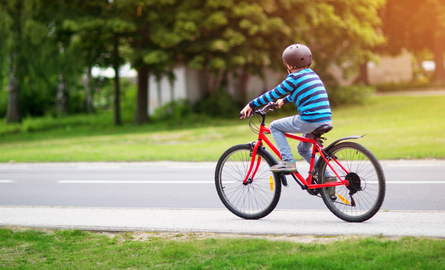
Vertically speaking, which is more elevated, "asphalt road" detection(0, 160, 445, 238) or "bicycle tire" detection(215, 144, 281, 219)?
"bicycle tire" detection(215, 144, 281, 219)

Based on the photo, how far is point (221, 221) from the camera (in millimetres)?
5348

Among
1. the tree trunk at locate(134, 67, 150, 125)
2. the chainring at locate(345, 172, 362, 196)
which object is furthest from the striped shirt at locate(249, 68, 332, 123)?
the tree trunk at locate(134, 67, 150, 125)

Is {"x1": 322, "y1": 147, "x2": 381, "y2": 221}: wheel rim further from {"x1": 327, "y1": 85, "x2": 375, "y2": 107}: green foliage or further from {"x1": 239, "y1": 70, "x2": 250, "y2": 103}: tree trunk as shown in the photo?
{"x1": 327, "y1": 85, "x2": 375, "y2": 107}: green foliage

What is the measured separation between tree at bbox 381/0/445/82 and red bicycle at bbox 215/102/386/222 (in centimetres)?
3374

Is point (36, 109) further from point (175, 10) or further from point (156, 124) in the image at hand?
point (175, 10)

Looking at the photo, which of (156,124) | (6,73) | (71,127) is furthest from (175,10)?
(71,127)

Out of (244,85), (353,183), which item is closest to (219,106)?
(244,85)

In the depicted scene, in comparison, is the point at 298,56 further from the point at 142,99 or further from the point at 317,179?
the point at 142,99

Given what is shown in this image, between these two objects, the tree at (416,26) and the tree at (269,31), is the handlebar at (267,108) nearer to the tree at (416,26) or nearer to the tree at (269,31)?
the tree at (269,31)

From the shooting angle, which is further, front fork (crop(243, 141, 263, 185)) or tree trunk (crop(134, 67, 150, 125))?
tree trunk (crop(134, 67, 150, 125))

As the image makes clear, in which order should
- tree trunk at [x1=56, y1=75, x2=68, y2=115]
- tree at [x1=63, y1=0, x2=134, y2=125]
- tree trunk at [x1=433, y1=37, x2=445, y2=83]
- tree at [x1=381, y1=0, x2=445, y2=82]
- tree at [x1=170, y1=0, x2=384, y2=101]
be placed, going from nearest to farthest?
tree at [x1=63, y1=0, x2=134, y2=125] < tree at [x1=170, y1=0, x2=384, y2=101] < tree trunk at [x1=56, y1=75, x2=68, y2=115] < tree at [x1=381, y1=0, x2=445, y2=82] < tree trunk at [x1=433, y1=37, x2=445, y2=83]

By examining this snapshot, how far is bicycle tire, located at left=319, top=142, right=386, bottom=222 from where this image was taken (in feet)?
15.8

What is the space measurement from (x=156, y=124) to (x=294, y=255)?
64.4ft

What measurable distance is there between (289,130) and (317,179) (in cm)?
59
